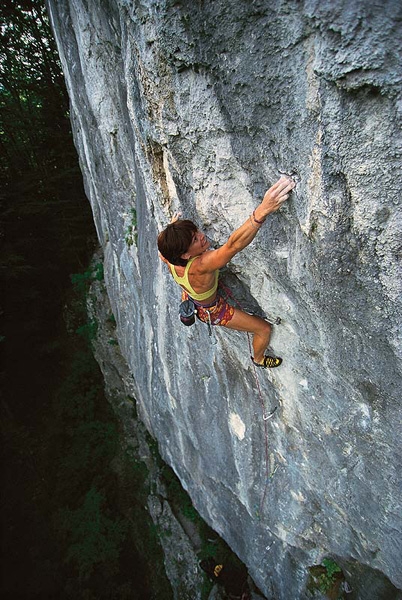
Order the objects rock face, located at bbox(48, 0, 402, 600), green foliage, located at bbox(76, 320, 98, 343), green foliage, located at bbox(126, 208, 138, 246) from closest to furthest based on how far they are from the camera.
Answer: rock face, located at bbox(48, 0, 402, 600)
green foliage, located at bbox(126, 208, 138, 246)
green foliage, located at bbox(76, 320, 98, 343)

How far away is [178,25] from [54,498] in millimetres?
10730

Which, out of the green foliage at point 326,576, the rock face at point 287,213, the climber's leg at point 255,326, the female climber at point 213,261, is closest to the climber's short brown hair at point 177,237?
the female climber at point 213,261

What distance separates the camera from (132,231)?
5.17 meters

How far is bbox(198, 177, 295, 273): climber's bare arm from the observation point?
1.94 metres

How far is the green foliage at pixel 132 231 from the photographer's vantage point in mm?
5082

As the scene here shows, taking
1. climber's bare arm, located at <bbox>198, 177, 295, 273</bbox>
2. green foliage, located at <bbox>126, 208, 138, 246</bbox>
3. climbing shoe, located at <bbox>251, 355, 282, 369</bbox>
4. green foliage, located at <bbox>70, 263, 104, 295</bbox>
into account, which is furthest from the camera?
green foliage, located at <bbox>70, 263, 104, 295</bbox>

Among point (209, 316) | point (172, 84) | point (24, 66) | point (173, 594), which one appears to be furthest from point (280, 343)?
point (24, 66)

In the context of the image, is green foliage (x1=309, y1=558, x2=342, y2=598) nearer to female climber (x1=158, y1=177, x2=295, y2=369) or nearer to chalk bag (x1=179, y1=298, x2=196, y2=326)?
female climber (x1=158, y1=177, x2=295, y2=369)

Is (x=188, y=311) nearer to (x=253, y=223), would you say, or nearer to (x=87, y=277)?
(x=253, y=223)

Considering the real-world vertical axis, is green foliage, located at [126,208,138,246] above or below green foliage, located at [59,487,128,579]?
above

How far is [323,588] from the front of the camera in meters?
4.68

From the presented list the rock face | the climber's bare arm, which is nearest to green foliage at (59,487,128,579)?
the rock face

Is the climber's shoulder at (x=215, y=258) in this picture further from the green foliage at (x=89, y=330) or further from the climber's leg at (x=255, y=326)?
the green foliage at (x=89, y=330)

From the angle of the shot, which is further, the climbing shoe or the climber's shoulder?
the climbing shoe
